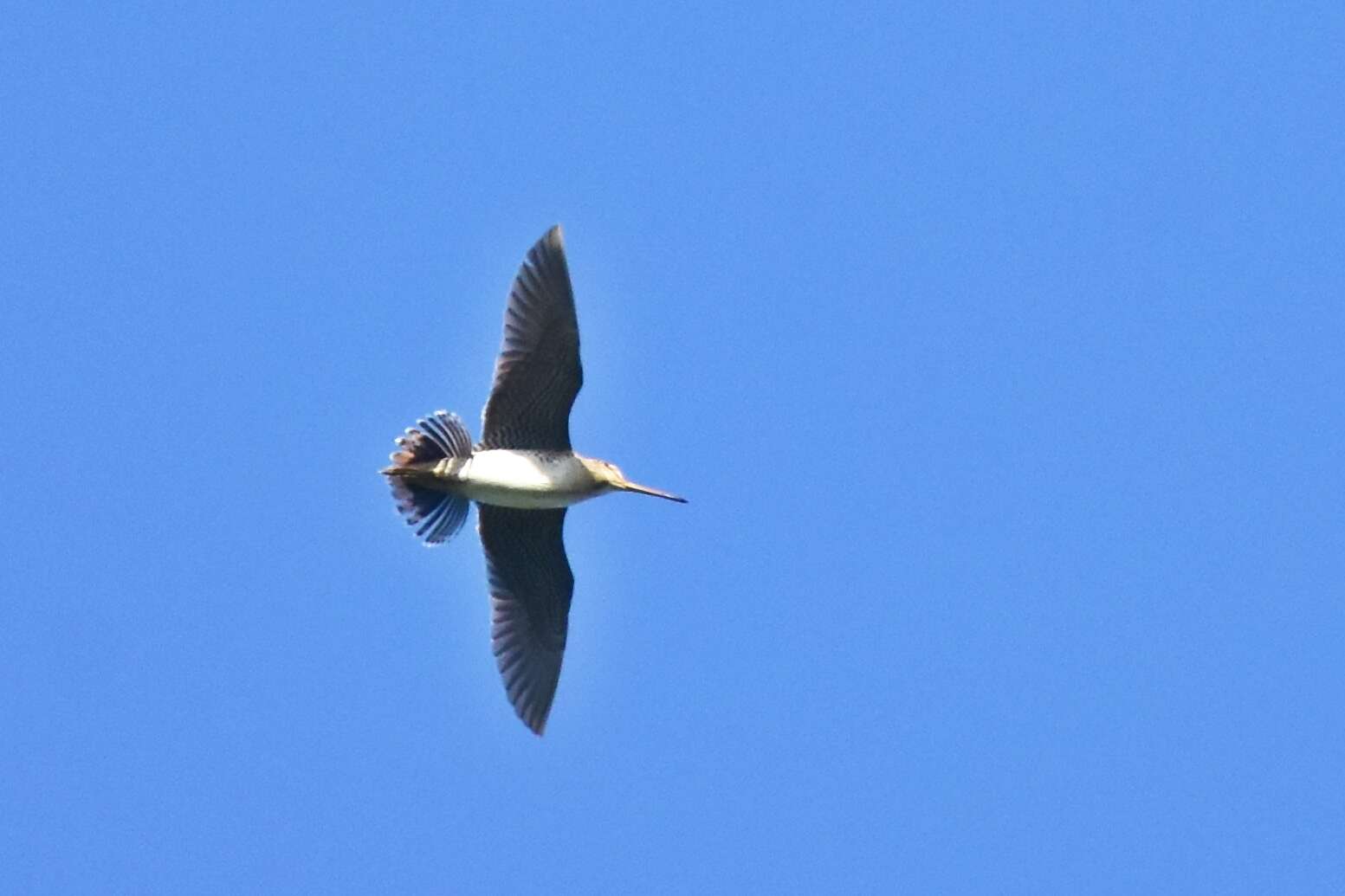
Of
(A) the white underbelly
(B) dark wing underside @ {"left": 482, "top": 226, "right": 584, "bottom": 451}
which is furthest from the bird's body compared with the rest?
(B) dark wing underside @ {"left": 482, "top": 226, "right": 584, "bottom": 451}

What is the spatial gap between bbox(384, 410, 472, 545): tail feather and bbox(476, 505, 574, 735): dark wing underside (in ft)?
2.88

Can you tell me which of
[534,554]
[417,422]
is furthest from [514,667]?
[417,422]

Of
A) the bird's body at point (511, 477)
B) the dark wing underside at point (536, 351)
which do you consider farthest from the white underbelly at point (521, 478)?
the dark wing underside at point (536, 351)

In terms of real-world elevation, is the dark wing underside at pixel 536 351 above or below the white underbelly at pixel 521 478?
above

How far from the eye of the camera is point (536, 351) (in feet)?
65.1

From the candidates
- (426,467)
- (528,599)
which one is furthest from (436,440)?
(528,599)

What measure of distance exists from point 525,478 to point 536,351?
1003 millimetres

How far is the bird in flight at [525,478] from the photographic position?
19.8 metres

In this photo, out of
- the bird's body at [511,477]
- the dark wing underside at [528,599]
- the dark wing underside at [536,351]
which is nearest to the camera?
the dark wing underside at [536,351]

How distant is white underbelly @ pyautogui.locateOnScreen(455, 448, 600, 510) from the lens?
20.1 metres

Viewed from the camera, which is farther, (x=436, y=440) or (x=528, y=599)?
(x=528, y=599)

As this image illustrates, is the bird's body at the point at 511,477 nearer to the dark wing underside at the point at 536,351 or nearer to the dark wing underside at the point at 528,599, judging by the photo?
the dark wing underside at the point at 536,351

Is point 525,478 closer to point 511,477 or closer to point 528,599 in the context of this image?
point 511,477

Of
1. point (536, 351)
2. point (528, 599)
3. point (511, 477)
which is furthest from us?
point (528, 599)
